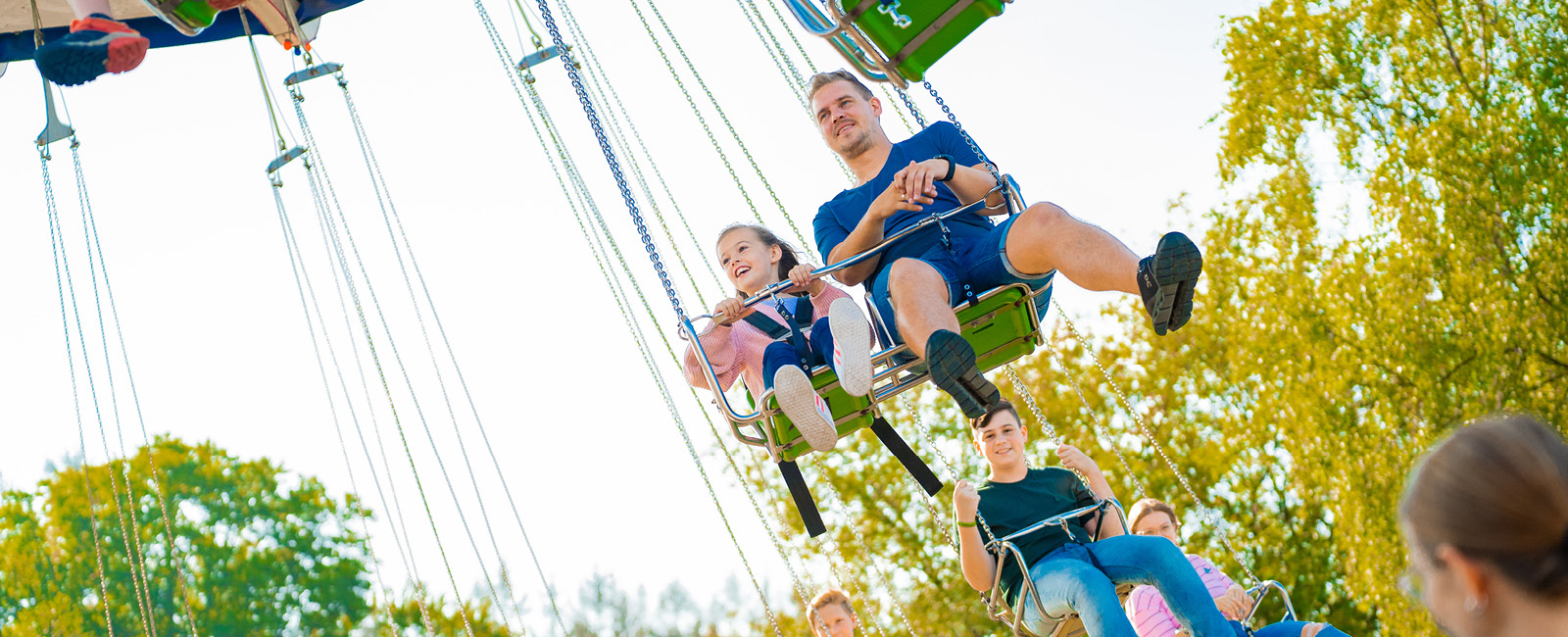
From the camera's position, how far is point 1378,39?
1043 cm

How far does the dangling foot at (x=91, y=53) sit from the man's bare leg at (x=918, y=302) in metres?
3.22

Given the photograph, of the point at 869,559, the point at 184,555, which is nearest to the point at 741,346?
the point at 869,559

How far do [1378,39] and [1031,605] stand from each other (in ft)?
26.2

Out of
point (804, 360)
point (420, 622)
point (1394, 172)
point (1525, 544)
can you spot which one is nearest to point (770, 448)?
point (804, 360)

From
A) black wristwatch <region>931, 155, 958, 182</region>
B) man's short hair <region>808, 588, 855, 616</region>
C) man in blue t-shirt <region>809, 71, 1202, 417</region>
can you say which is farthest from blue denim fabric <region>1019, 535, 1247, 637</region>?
man's short hair <region>808, 588, 855, 616</region>

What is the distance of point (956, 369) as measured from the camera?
356 centimetres

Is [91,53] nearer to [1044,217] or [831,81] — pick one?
[831,81]

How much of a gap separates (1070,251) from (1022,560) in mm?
1256

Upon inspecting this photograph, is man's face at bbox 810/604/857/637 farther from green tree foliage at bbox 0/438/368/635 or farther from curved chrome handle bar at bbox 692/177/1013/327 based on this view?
green tree foliage at bbox 0/438/368/635

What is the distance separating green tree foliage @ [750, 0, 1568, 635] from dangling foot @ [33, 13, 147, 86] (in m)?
4.49

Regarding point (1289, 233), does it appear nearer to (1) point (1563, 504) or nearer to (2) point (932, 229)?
(2) point (932, 229)

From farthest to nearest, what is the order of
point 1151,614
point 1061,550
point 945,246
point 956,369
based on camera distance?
point 1151,614, point 1061,550, point 945,246, point 956,369

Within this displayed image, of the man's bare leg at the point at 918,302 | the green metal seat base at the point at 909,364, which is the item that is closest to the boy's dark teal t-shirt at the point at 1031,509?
the green metal seat base at the point at 909,364

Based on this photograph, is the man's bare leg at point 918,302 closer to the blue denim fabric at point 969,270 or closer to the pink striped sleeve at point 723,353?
the blue denim fabric at point 969,270
